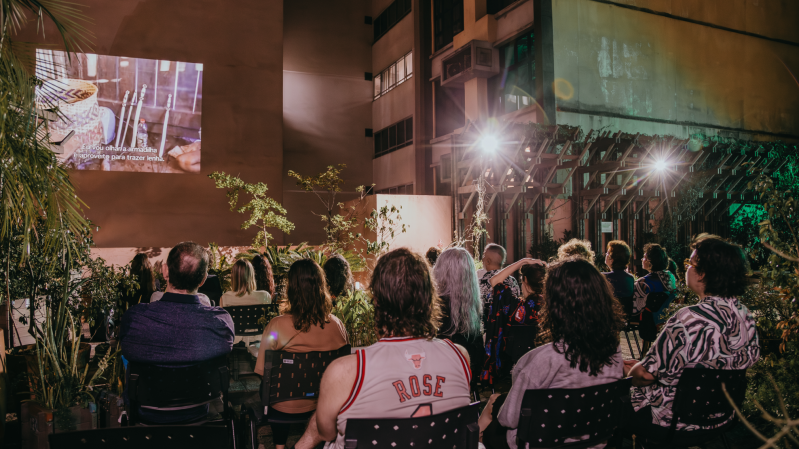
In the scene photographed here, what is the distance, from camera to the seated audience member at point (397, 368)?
1.74 meters

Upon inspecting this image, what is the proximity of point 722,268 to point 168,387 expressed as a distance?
286 cm

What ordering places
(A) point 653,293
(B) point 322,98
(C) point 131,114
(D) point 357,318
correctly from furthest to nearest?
1. (B) point 322,98
2. (C) point 131,114
3. (A) point 653,293
4. (D) point 357,318

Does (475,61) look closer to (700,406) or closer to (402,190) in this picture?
(402,190)

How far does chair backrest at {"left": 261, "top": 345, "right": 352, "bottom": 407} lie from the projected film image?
13.3 meters

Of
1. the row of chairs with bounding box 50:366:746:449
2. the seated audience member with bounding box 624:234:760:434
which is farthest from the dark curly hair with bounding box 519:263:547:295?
the row of chairs with bounding box 50:366:746:449

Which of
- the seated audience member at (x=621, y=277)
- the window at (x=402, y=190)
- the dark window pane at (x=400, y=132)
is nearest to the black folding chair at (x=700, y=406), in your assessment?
the seated audience member at (x=621, y=277)

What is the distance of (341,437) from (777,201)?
3.44m

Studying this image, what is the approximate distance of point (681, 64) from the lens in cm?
1342

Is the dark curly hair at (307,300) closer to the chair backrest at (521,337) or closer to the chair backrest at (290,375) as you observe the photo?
the chair backrest at (290,375)

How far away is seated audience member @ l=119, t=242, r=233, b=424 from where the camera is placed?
259 centimetres

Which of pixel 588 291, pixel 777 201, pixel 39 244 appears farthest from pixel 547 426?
pixel 39 244

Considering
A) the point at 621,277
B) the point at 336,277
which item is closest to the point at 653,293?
the point at 621,277

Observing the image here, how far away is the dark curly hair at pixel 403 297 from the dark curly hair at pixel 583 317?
0.60m

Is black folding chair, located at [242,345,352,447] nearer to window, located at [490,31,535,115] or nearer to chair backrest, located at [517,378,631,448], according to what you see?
chair backrest, located at [517,378,631,448]
